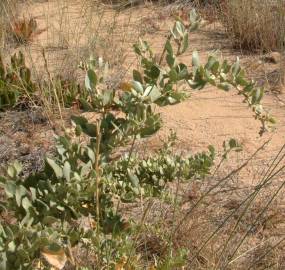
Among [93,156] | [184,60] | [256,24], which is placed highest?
[93,156]

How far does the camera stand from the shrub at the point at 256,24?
5.00 metres

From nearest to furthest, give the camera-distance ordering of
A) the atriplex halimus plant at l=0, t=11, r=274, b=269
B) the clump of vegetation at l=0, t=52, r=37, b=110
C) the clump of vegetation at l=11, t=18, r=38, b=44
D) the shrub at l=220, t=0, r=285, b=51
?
1. the atriplex halimus plant at l=0, t=11, r=274, b=269
2. the clump of vegetation at l=0, t=52, r=37, b=110
3. the shrub at l=220, t=0, r=285, b=51
4. the clump of vegetation at l=11, t=18, r=38, b=44

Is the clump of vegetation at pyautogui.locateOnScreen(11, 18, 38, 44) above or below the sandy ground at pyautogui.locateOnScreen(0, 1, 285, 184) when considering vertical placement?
above

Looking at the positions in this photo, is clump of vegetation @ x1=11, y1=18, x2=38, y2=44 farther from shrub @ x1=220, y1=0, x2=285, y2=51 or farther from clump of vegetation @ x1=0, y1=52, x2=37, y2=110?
shrub @ x1=220, y1=0, x2=285, y2=51

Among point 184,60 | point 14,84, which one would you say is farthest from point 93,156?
point 184,60

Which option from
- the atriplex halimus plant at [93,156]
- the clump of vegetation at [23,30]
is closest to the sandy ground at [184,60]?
the clump of vegetation at [23,30]

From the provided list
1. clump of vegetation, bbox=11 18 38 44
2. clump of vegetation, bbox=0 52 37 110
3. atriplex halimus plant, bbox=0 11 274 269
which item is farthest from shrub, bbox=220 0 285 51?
atriplex halimus plant, bbox=0 11 274 269

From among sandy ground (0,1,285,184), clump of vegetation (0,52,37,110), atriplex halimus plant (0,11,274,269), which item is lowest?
sandy ground (0,1,285,184)

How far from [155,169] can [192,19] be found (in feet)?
1.78

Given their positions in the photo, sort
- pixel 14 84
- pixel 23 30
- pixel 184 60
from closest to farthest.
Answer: pixel 14 84, pixel 184 60, pixel 23 30

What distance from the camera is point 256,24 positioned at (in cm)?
511

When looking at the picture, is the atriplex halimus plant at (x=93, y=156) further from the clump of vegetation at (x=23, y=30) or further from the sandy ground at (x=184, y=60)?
the clump of vegetation at (x=23, y=30)

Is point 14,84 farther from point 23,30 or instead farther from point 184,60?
point 184,60

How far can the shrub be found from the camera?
500 cm
